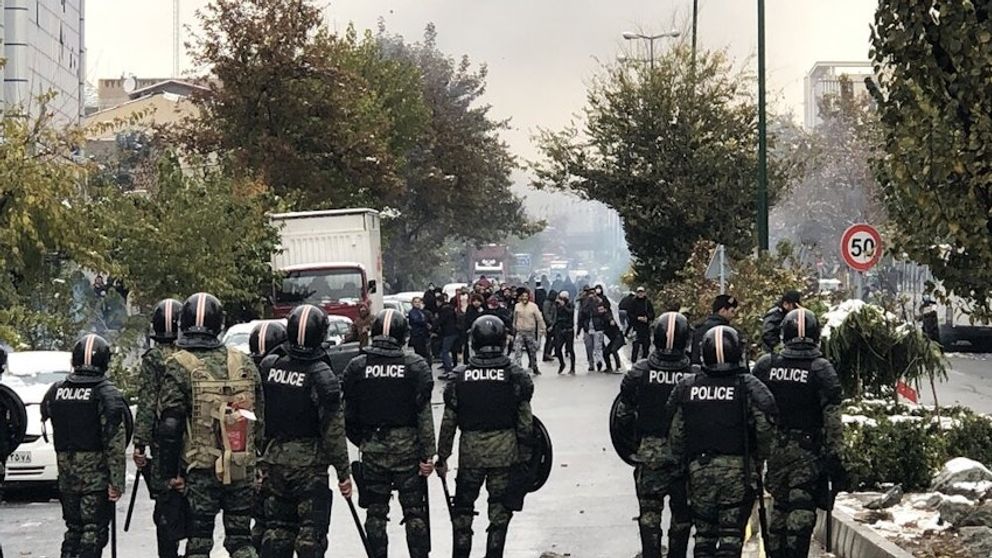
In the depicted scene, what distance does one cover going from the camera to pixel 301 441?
28.9 ft

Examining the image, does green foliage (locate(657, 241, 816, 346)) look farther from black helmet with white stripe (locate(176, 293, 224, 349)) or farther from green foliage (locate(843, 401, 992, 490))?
black helmet with white stripe (locate(176, 293, 224, 349))

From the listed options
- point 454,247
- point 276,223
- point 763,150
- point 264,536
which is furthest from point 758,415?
point 454,247

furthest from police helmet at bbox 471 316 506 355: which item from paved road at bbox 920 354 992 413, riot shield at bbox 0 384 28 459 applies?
paved road at bbox 920 354 992 413

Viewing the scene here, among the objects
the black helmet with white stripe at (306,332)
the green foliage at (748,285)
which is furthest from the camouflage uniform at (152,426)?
the green foliage at (748,285)

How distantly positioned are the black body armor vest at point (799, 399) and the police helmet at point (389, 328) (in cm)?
242

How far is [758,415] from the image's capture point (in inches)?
318

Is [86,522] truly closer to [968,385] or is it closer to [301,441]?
[301,441]

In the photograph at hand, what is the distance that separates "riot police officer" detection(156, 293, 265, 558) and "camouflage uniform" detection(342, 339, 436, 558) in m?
0.78

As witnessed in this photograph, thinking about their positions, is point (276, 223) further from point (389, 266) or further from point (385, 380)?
point (389, 266)

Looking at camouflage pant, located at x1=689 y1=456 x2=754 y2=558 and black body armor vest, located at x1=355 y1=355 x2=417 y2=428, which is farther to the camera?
black body armor vest, located at x1=355 y1=355 x2=417 y2=428

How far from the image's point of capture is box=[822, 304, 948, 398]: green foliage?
12180 millimetres

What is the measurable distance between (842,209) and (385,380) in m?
55.8

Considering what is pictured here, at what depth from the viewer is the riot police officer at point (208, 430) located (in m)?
8.56

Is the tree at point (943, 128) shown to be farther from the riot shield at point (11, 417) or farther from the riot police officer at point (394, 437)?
the riot shield at point (11, 417)
